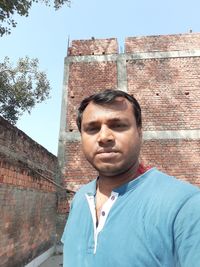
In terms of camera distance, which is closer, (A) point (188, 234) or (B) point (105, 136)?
(A) point (188, 234)

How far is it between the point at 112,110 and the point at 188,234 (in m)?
0.64

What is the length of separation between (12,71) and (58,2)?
547cm

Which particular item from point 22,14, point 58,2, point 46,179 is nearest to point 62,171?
point 46,179

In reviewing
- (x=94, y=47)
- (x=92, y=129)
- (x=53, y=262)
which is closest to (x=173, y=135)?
(x=94, y=47)

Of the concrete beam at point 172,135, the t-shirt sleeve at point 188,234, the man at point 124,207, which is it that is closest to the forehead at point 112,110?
the man at point 124,207

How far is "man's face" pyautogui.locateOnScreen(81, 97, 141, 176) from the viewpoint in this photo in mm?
1157

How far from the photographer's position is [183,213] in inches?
34.7

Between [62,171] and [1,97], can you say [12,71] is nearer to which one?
[1,97]

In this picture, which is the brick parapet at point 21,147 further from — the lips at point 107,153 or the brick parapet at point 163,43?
the brick parapet at point 163,43

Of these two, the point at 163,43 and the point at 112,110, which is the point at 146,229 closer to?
the point at 112,110

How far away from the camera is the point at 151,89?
10.1 m

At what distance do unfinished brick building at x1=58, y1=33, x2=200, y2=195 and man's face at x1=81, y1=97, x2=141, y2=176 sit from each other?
816cm

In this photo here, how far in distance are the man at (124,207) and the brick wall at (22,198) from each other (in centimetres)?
362

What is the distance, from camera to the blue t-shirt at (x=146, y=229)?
871 millimetres
